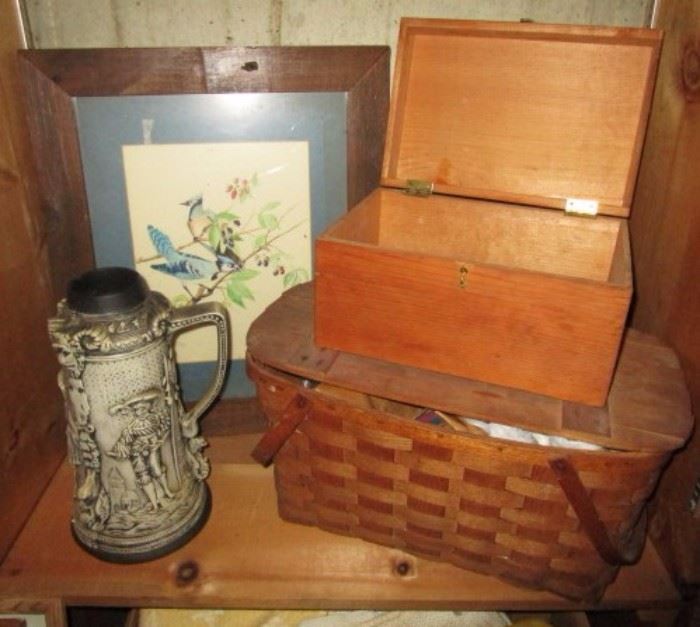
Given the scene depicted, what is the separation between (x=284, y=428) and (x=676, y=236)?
53 centimetres

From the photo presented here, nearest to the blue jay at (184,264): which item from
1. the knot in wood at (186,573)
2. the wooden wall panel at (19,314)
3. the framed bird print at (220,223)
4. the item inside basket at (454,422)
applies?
the framed bird print at (220,223)

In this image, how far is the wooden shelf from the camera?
70 cm

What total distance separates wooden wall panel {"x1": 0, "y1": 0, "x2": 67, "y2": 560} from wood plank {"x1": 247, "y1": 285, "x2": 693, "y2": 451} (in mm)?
300

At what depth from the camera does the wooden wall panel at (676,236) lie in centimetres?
69

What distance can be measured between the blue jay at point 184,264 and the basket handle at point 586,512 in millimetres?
533

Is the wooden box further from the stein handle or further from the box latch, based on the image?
the stein handle

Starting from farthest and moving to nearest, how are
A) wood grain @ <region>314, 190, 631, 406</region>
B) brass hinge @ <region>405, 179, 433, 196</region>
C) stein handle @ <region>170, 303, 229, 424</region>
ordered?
brass hinge @ <region>405, 179, 433, 196</region>
stein handle @ <region>170, 303, 229, 424</region>
wood grain @ <region>314, 190, 631, 406</region>

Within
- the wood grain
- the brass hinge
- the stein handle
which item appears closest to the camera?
the wood grain

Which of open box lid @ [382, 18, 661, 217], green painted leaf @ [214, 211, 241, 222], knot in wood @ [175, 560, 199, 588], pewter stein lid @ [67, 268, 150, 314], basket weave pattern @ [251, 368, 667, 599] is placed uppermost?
open box lid @ [382, 18, 661, 217]

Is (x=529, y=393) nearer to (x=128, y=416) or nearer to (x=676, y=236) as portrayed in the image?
(x=676, y=236)

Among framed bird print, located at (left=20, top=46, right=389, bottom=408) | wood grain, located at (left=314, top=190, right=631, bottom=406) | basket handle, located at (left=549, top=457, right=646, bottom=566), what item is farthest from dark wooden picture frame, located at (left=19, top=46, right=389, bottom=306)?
basket handle, located at (left=549, top=457, right=646, bottom=566)

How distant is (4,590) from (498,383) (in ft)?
2.05

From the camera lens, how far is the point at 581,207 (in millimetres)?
761

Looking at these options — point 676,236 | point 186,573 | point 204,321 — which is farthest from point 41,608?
point 676,236
